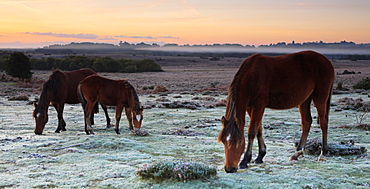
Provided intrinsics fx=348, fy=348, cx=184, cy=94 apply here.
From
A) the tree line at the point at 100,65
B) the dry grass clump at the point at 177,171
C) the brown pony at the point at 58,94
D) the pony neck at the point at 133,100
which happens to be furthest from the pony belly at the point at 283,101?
the tree line at the point at 100,65

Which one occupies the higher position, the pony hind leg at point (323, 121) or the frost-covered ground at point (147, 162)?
the pony hind leg at point (323, 121)

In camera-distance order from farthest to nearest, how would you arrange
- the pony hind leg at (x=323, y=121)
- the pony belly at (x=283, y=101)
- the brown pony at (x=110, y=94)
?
the brown pony at (x=110, y=94), the pony hind leg at (x=323, y=121), the pony belly at (x=283, y=101)

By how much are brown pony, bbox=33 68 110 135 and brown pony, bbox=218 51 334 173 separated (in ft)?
28.5

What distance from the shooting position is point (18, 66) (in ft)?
153

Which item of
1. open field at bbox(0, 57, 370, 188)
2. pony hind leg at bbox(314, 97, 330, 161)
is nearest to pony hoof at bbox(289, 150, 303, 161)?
open field at bbox(0, 57, 370, 188)

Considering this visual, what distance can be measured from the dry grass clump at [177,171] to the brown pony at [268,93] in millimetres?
600

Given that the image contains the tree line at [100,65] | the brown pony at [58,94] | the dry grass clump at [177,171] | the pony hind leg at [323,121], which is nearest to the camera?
the dry grass clump at [177,171]

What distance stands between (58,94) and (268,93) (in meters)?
9.80

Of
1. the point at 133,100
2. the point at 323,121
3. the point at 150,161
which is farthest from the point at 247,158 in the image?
the point at 133,100

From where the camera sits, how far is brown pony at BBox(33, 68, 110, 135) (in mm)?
13719

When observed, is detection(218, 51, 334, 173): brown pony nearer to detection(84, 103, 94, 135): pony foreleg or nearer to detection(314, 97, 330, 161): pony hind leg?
detection(314, 97, 330, 161): pony hind leg

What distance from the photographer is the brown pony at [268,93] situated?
7.05 metres

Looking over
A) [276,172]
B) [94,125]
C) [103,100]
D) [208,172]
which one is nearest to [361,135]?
[276,172]

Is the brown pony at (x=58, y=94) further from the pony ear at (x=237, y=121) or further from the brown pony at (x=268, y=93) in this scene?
the pony ear at (x=237, y=121)
